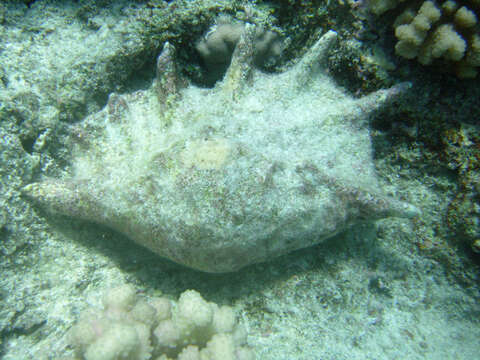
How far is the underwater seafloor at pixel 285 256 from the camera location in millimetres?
2000

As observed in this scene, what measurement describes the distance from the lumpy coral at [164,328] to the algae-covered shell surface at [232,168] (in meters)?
0.30

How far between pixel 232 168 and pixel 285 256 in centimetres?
96

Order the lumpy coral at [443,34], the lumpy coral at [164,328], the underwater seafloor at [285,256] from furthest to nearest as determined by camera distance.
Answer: the underwater seafloor at [285,256], the lumpy coral at [443,34], the lumpy coral at [164,328]

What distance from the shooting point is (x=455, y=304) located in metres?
2.19

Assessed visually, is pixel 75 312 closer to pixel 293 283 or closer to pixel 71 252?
pixel 71 252

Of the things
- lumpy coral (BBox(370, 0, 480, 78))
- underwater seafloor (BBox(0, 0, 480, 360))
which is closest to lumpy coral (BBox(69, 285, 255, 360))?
underwater seafloor (BBox(0, 0, 480, 360))

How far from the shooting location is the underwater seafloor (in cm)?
200

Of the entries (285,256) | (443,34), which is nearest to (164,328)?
(285,256)

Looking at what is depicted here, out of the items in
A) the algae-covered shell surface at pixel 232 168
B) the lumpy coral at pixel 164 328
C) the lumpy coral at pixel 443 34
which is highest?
the lumpy coral at pixel 443 34

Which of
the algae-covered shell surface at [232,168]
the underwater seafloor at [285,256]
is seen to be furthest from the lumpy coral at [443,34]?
the algae-covered shell surface at [232,168]

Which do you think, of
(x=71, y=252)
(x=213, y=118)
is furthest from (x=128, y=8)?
(x=71, y=252)

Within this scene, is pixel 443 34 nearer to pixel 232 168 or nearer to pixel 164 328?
pixel 232 168

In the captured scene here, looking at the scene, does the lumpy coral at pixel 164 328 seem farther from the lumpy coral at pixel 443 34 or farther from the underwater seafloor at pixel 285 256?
the lumpy coral at pixel 443 34

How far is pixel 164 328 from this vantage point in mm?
1812
